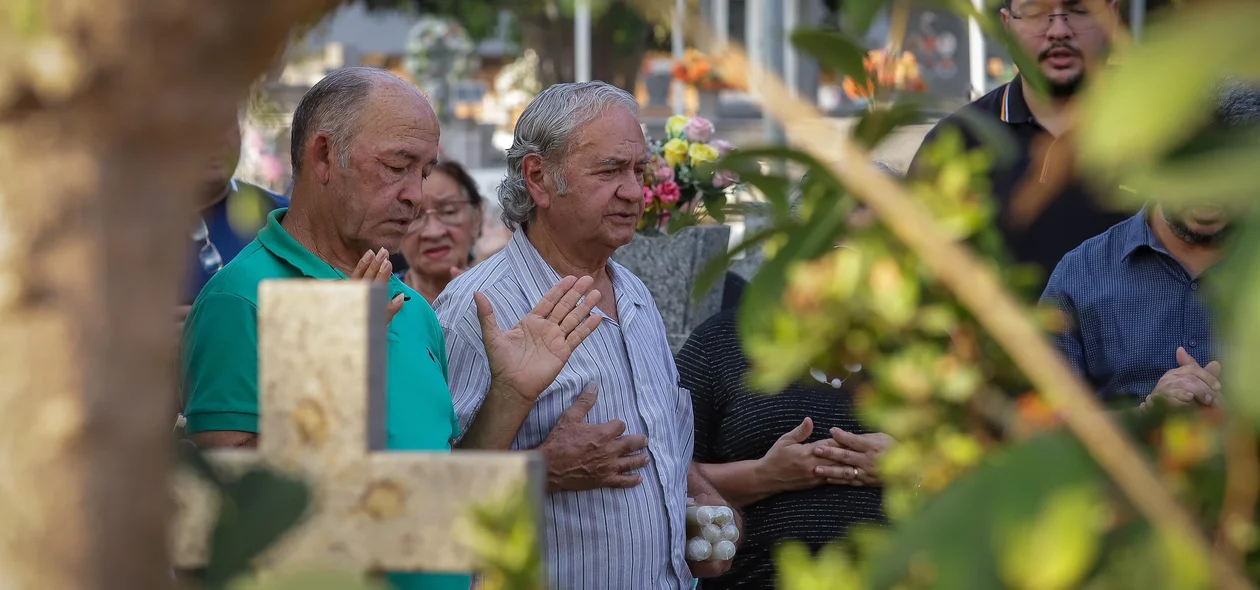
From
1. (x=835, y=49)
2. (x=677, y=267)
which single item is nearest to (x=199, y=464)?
(x=835, y=49)

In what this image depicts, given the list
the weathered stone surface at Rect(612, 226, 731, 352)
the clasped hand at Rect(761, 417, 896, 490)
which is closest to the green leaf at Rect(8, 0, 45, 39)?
the clasped hand at Rect(761, 417, 896, 490)

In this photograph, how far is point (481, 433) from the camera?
2.53m

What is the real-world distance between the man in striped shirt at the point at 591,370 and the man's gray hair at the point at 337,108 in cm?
48

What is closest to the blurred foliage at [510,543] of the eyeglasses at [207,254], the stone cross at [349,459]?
the stone cross at [349,459]

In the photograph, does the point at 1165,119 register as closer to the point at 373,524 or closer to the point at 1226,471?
the point at 1226,471

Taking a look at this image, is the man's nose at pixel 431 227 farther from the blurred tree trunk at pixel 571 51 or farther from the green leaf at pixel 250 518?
the blurred tree trunk at pixel 571 51

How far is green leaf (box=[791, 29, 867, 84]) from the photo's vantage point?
0.86m

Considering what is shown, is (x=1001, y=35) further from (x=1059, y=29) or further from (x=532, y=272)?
(x=1059, y=29)

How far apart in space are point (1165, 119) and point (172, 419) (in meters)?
0.55

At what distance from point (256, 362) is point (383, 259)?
1.10ft

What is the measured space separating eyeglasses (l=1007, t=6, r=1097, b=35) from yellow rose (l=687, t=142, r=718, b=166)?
3.44 feet

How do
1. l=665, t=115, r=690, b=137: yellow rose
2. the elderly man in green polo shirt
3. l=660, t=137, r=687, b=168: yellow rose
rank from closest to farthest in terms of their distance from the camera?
the elderly man in green polo shirt < l=660, t=137, r=687, b=168: yellow rose < l=665, t=115, r=690, b=137: yellow rose

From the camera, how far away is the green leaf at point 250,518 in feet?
2.64

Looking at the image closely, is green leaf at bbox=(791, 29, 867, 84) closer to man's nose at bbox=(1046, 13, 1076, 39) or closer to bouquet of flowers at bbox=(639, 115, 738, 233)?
man's nose at bbox=(1046, 13, 1076, 39)
